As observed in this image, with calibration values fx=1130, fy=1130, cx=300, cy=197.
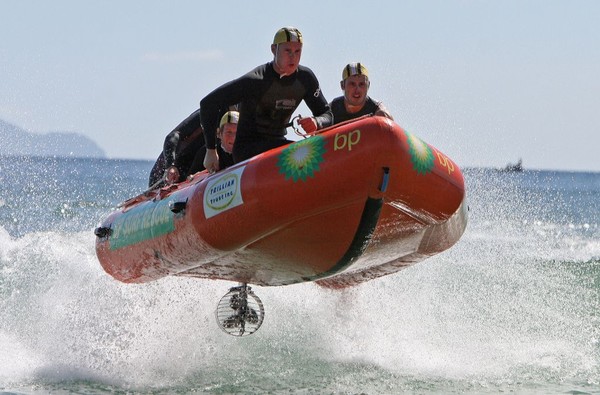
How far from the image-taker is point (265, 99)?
26.0ft

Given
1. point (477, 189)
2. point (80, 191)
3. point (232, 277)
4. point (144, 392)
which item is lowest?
point (144, 392)

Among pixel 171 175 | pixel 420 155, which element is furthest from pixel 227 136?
pixel 420 155

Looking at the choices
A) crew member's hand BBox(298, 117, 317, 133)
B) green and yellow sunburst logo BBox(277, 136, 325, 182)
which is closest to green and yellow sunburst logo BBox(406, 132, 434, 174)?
green and yellow sunburst logo BBox(277, 136, 325, 182)

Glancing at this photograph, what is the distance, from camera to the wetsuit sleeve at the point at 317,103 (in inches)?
321

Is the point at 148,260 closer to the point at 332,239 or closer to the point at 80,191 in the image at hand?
the point at 332,239

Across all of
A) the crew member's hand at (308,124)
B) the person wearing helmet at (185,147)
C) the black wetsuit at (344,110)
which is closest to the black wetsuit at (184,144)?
the person wearing helmet at (185,147)

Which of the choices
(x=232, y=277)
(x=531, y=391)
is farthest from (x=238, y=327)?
(x=531, y=391)

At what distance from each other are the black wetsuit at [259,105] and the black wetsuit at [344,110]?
0.64m

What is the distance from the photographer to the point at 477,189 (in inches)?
812

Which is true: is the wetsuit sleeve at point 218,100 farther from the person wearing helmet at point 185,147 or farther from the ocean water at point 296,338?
the ocean water at point 296,338

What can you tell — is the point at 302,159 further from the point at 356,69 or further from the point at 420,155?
the point at 356,69

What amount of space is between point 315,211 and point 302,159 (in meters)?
0.33

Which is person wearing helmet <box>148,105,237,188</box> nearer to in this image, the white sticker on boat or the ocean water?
the ocean water

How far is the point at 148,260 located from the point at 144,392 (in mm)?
1015
